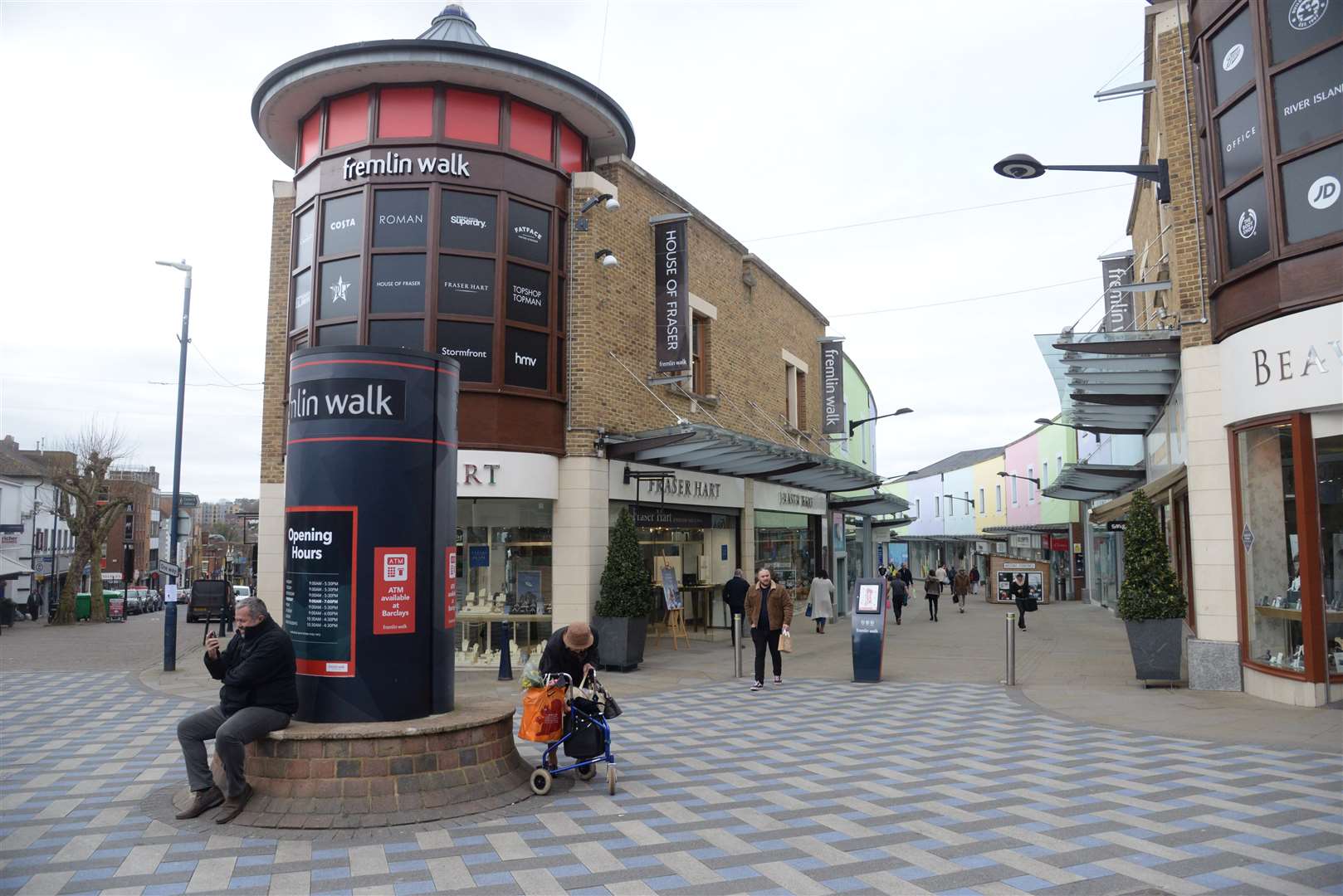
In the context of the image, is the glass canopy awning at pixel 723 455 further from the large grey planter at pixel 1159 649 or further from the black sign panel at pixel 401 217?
the large grey planter at pixel 1159 649

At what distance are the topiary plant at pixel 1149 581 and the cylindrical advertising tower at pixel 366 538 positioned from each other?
9.43m

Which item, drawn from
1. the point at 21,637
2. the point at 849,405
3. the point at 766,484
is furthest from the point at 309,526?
the point at 849,405

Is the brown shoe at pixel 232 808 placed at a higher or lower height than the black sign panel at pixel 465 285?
lower

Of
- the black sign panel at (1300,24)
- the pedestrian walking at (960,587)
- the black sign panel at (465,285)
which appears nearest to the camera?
the black sign panel at (1300,24)

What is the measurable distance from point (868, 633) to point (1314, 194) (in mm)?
7810

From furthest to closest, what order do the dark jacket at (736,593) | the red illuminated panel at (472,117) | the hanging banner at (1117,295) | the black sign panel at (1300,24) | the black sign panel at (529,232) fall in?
1. the hanging banner at (1117,295)
2. the dark jacket at (736,593)
3. the black sign panel at (529,232)
4. the red illuminated panel at (472,117)
5. the black sign panel at (1300,24)

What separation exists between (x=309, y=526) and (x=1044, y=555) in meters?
42.7

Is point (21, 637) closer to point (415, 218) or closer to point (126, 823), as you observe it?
point (415, 218)

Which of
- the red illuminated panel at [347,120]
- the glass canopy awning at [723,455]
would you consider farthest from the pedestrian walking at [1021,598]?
the red illuminated panel at [347,120]

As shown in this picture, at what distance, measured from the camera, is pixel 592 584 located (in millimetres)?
16203

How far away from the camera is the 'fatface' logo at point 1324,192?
34.2 feet

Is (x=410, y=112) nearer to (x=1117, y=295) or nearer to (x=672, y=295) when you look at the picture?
(x=672, y=295)

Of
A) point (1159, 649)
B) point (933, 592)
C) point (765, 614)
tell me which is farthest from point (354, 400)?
point (933, 592)

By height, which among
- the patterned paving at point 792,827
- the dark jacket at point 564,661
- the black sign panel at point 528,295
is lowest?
the patterned paving at point 792,827
